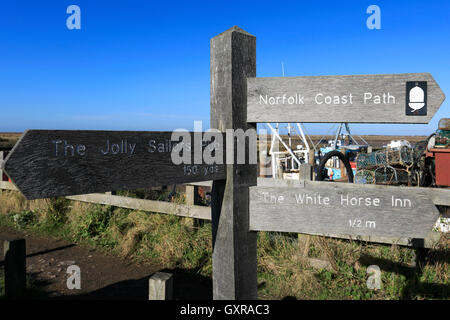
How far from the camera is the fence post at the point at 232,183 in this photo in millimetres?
2090

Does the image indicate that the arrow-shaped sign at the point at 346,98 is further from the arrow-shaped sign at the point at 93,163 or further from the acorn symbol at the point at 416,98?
the arrow-shaped sign at the point at 93,163

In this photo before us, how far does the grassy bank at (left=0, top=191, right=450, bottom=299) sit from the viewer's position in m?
3.81

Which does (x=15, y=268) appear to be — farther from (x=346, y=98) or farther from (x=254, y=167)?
(x=346, y=98)

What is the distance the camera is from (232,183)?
209 centimetres

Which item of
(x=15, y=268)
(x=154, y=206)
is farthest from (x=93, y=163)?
(x=154, y=206)

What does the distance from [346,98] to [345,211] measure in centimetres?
66

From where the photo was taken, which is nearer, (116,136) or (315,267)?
(116,136)

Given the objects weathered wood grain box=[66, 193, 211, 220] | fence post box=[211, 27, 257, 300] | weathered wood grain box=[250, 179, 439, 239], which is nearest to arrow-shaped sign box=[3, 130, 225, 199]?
fence post box=[211, 27, 257, 300]

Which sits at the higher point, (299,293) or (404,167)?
(404,167)

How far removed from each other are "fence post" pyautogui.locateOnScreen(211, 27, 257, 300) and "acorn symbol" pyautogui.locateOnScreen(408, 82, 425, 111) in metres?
0.92

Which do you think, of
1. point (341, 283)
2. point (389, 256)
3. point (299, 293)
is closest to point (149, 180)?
point (299, 293)

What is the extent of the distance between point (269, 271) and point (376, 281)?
1.28 m

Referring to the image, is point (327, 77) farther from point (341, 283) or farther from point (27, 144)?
point (341, 283)

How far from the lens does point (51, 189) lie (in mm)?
1376
